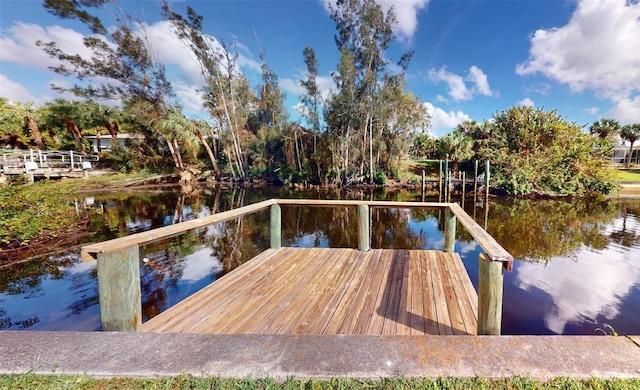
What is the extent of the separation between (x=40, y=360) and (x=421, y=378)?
161 cm

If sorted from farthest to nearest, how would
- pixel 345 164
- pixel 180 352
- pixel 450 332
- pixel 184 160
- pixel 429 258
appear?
pixel 184 160, pixel 345 164, pixel 429 258, pixel 450 332, pixel 180 352

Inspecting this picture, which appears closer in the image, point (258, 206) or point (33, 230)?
point (258, 206)

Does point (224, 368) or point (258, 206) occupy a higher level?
point (258, 206)

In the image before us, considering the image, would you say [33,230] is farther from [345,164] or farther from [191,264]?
[345,164]

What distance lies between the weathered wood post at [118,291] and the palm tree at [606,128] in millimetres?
37158

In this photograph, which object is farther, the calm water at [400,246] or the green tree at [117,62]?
the green tree at [117,62]

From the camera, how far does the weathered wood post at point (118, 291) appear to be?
5.11 ft

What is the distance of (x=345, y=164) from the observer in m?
19.8

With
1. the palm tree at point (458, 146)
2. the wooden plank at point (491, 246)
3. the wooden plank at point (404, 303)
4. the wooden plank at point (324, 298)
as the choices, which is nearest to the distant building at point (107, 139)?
the palm tree at point (458, 146)

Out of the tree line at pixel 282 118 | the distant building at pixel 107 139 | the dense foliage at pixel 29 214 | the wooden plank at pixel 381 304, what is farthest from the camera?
the distant building at pixel 107 139

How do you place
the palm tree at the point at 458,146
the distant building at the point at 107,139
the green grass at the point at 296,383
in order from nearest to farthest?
the green grass at the point at 296,383 → the palm tree at the point at 458,146 → the distant building at the point at 107,139

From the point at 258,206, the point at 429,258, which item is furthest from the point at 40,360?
the point at 429,258

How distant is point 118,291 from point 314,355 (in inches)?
49.4

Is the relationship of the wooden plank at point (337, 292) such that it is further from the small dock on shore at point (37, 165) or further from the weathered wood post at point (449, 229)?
the small dock on shore at point (37, 165)
